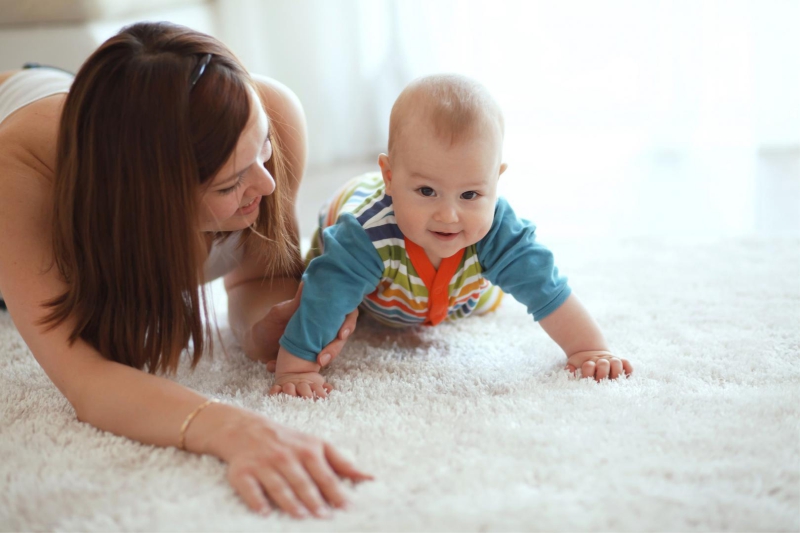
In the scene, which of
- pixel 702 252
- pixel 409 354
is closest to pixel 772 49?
pixel 702 252

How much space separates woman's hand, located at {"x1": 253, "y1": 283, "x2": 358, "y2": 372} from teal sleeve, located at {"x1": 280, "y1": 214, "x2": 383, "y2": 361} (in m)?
0.02

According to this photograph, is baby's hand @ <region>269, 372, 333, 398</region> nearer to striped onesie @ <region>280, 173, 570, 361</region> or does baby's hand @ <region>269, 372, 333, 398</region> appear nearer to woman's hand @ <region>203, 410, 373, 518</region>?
striped onesie @ <region>280, 173, 570, 361</region>

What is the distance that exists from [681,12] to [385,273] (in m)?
1.74

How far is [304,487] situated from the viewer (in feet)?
2.35

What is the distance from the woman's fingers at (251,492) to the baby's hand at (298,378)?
0.25m

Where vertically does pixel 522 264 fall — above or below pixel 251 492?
above

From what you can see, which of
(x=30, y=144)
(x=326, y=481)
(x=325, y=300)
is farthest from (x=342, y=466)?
(x=30, y=144)

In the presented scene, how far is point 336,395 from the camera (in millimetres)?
970

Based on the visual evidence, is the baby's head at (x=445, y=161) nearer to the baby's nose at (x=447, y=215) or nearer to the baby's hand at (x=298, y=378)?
the baby's nose at (x=447, y=215)

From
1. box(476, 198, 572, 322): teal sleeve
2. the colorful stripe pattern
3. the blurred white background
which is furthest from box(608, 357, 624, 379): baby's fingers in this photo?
the blurred white background

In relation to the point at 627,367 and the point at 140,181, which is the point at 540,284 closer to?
the point at 627,367

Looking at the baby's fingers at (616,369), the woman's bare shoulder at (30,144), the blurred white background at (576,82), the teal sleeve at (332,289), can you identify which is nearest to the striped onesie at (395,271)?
the teal sleeve at (332,289)

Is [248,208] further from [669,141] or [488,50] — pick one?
[669,141]

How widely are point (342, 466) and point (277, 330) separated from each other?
0.39 metres
